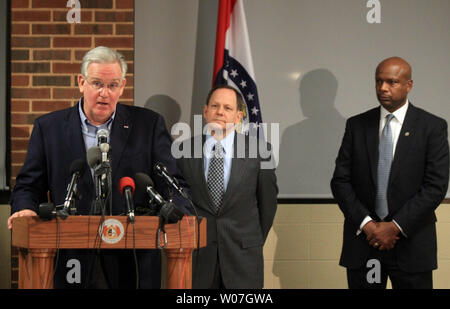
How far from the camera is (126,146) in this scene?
2836 millimetres

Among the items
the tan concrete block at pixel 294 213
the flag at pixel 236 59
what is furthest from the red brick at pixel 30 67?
the tan concrete block at pixel 294 213

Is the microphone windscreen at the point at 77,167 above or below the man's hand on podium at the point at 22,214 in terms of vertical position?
above

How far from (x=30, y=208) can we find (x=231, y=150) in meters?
1.50

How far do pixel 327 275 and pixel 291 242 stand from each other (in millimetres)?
378

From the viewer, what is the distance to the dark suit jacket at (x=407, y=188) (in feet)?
11.8

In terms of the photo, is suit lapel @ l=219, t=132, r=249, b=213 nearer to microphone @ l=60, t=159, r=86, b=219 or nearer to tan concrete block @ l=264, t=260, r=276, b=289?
tan concrete block @ l=264, t=260, r=276, b=289

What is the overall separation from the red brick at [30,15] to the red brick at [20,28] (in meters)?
0.04

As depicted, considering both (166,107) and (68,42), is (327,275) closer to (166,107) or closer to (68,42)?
(166,107)

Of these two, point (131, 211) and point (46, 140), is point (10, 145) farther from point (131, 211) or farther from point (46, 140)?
point (131, 211)

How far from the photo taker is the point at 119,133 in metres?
2.85

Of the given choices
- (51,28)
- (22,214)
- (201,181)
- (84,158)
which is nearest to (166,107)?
(51,28)

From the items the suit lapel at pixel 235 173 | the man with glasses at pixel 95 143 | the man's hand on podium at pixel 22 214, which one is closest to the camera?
the man's hand on podium at pixel 22 214

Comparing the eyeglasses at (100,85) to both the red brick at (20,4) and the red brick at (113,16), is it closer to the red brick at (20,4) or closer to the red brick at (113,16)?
the red brick at (113,16)
